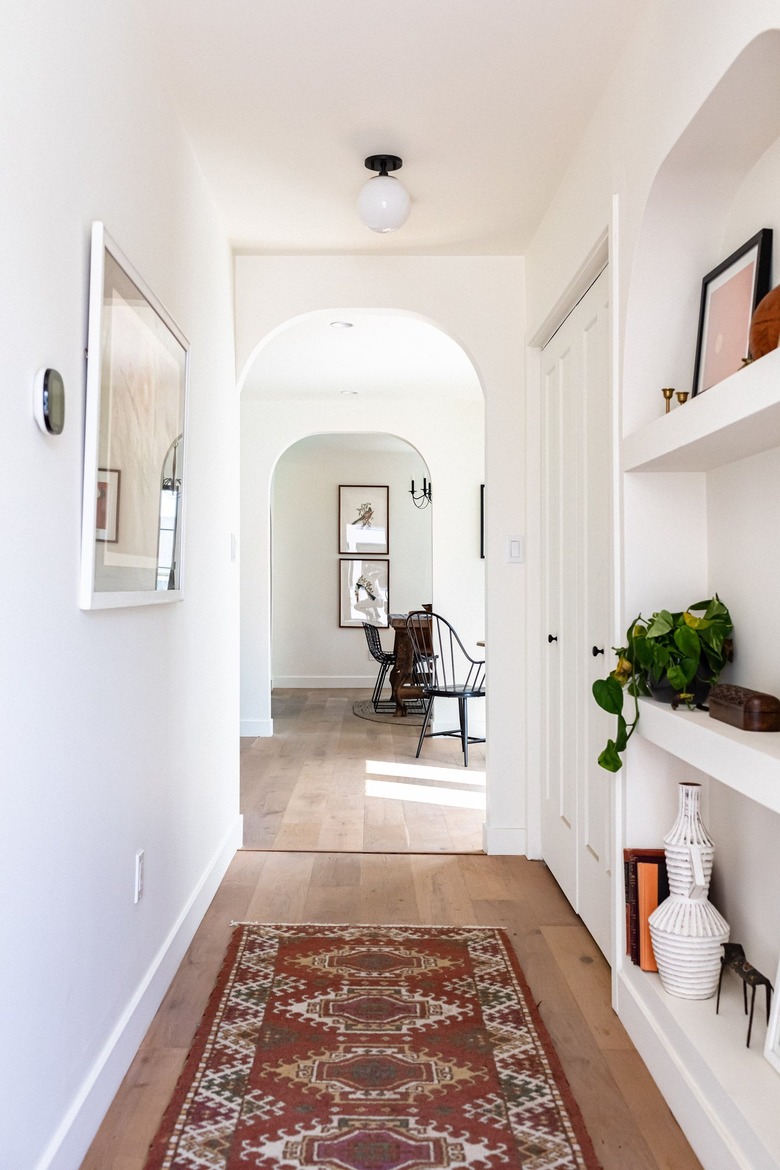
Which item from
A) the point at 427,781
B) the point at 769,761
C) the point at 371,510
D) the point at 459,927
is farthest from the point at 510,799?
the point at 371,510

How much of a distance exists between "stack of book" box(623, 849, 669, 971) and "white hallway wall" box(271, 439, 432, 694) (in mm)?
7138

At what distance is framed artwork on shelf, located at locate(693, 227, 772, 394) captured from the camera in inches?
69.3

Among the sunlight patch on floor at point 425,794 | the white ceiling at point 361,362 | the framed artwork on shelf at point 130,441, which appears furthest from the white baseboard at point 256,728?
the framed artwork on shelf at point 130,441

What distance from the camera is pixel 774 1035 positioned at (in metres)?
1.60

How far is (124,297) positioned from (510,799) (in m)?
2.45

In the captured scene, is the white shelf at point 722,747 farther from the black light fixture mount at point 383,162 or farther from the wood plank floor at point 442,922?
the black light fixture mount at point 383,162

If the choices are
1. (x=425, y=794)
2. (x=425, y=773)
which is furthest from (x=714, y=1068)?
(x=425, y=773)

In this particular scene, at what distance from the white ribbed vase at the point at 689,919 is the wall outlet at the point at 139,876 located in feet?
3.81

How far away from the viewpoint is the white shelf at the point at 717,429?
4.54 ft

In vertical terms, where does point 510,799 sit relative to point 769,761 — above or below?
below

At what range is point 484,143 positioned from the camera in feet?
8.77

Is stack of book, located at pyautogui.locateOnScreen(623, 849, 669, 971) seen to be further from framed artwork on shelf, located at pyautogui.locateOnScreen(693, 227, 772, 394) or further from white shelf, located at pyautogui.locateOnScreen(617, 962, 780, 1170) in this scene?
framed artwork on shelf, located at pyautogui.locateOnScreen(693, 227, 772, 394)

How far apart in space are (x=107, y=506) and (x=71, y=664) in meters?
0.33

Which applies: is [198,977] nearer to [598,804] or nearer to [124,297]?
[598,804]
